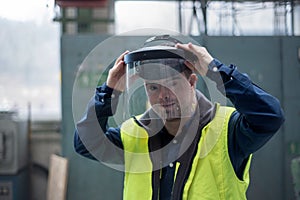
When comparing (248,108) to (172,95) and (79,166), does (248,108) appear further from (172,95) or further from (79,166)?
(79,166)

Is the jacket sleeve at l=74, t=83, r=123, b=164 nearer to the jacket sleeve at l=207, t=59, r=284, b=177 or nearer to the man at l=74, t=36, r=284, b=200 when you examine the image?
the man at l=74, t=36, r=284, b=200

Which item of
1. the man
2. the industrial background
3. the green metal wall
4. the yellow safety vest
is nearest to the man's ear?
the man

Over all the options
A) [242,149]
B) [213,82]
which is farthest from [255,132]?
[213,82]

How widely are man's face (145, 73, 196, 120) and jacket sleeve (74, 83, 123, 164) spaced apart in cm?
16

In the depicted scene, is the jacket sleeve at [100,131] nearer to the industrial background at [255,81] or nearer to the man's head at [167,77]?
the man's head at [167,77]

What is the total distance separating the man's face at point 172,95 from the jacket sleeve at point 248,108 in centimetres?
8

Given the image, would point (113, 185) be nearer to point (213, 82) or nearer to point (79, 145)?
point (79, 145)

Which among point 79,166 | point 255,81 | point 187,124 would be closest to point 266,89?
point 255,81

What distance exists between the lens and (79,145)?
1.22 m

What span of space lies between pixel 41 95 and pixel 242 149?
2.64 meters

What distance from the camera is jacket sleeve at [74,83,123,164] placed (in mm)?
1138

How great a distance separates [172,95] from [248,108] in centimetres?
21

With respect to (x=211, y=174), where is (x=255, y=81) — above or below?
above

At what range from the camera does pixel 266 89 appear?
262cm
